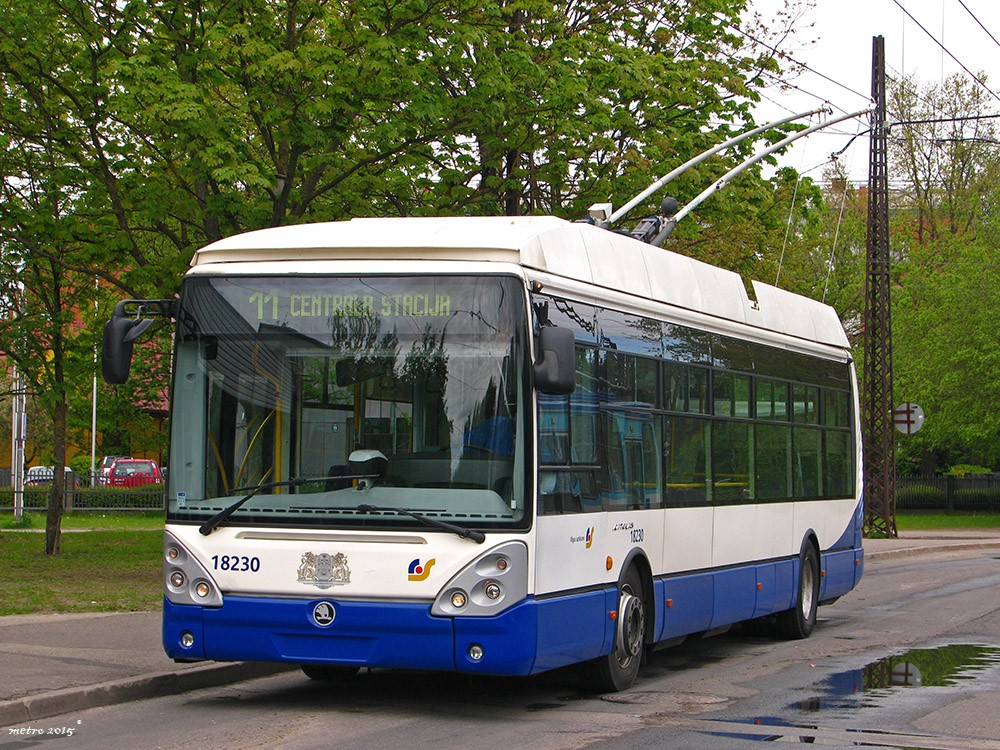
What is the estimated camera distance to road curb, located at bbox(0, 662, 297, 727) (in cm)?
932

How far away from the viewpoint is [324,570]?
9438 millimetres

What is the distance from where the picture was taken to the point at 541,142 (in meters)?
22.1

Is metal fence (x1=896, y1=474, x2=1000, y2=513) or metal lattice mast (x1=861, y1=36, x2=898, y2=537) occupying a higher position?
metal lattice mast (x1=861, y1=36, x2=898, y2=537)

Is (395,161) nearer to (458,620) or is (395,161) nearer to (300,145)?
(300,145)

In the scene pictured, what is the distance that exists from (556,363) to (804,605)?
7401 millimetres

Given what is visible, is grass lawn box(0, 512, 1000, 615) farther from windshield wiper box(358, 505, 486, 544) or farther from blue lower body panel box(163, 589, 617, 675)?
windshield wiper box(358, 505, 486, 544)

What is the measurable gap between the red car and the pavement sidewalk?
3639cm

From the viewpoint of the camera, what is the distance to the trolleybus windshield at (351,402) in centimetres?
939

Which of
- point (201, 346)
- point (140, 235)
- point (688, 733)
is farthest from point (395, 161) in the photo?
point (688, 733)

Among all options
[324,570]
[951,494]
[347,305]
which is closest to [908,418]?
[951,494]

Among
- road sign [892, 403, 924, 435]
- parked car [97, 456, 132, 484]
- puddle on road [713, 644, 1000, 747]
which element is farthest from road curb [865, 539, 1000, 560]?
parked car [97, 456, 132, 484]

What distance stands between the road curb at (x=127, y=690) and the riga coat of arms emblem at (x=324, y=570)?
173cm

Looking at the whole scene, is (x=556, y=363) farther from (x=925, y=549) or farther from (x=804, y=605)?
(x=925, y=549)

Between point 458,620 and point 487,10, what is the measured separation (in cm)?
1336
